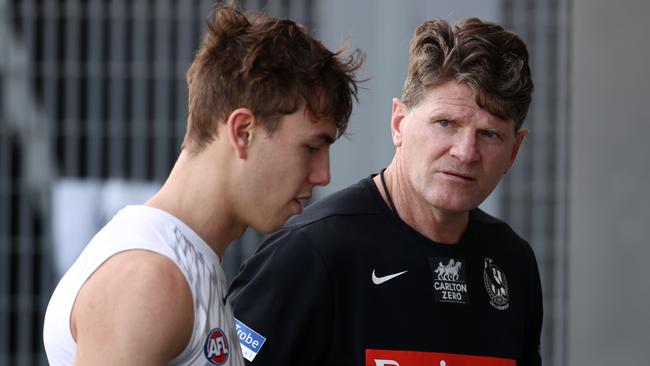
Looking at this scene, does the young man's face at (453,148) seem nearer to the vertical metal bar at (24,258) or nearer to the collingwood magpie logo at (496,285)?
the collingwood magpie logo at (496,285)

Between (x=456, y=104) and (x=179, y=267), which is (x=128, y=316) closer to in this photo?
(x=179, y=267)

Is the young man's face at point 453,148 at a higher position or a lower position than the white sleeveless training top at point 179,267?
higher

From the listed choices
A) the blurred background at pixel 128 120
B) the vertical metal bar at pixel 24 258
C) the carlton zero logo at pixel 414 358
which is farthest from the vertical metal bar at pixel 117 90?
the carlton zero logo at pixel 414 358

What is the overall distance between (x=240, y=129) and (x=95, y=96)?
51.2 ft

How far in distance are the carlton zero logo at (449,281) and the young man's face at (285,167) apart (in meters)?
0.95

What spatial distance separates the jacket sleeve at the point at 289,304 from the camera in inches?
118

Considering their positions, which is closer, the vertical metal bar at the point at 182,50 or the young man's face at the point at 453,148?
the young man's face at the point at 453,148

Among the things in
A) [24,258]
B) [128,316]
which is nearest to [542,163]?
[24,258]

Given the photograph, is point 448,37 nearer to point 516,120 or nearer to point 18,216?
point 516,120

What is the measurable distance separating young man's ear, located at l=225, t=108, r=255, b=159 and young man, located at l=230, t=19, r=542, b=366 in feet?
2.75

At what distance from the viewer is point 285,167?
7.61ft

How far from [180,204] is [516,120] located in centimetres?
136

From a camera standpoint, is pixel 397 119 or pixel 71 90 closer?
pixel 397 119

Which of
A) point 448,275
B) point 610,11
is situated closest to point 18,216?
point 610,11
